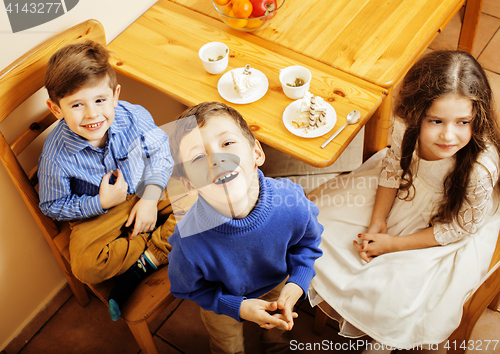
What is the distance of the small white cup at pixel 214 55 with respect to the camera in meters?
1.36

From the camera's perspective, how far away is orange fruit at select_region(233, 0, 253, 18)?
1.43 m

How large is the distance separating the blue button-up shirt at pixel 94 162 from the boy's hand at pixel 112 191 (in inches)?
0.6

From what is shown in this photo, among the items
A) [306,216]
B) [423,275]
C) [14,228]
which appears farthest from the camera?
[14,228]

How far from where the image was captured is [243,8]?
1429 mm

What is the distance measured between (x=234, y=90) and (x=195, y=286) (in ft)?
2.05

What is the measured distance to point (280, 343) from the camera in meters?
1.52

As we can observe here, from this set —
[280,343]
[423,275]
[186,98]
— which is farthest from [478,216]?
[186,98]

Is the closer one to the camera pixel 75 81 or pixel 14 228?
Result: pixel 75 81

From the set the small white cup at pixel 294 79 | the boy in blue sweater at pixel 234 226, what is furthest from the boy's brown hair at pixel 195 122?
the small white cup at pixel 294 79

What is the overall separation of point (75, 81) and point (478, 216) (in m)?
1.15

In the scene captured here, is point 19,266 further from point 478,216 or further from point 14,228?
point 478,216

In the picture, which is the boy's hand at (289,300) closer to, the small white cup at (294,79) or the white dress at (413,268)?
the white dress at (413,268)

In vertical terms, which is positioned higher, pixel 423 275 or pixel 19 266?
pixel 423 275

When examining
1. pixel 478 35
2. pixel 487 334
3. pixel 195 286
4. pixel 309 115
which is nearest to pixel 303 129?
pixel 309 115
